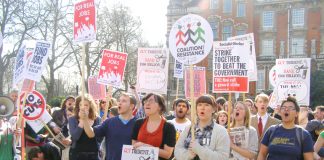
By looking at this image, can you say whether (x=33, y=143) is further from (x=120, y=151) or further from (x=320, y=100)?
(x=320, y=100)

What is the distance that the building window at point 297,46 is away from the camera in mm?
50219

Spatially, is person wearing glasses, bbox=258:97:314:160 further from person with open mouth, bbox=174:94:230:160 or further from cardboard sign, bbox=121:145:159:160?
cardboard sign, bbox=121:145:159:160

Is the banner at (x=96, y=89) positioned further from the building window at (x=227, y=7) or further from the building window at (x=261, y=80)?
the building window at (x=227, y=7)

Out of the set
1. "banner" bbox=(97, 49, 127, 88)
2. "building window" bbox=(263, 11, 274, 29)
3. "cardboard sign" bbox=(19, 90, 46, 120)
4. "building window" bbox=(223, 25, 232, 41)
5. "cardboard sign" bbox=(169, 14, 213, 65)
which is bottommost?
"cardboard sign" bbox=(19, 90, 46, 120)

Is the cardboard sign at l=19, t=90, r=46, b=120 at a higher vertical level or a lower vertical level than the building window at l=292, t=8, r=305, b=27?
lower

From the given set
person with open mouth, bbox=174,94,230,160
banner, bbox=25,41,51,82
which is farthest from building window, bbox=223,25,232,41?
person with open mouth, bbox=174,94,230,160

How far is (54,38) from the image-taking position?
106 ft

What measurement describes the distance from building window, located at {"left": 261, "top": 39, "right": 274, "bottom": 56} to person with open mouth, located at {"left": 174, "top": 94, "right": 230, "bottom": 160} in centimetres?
4702

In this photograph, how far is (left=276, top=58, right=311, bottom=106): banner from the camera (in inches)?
399

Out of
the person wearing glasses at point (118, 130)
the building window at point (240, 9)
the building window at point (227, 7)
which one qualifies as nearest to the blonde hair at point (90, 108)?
the person wearing glasses at point (118, 130)

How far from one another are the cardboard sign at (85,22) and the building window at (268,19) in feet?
152

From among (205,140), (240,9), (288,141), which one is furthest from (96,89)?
(240,9)

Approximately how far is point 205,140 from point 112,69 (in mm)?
4607

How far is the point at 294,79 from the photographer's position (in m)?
10.3
